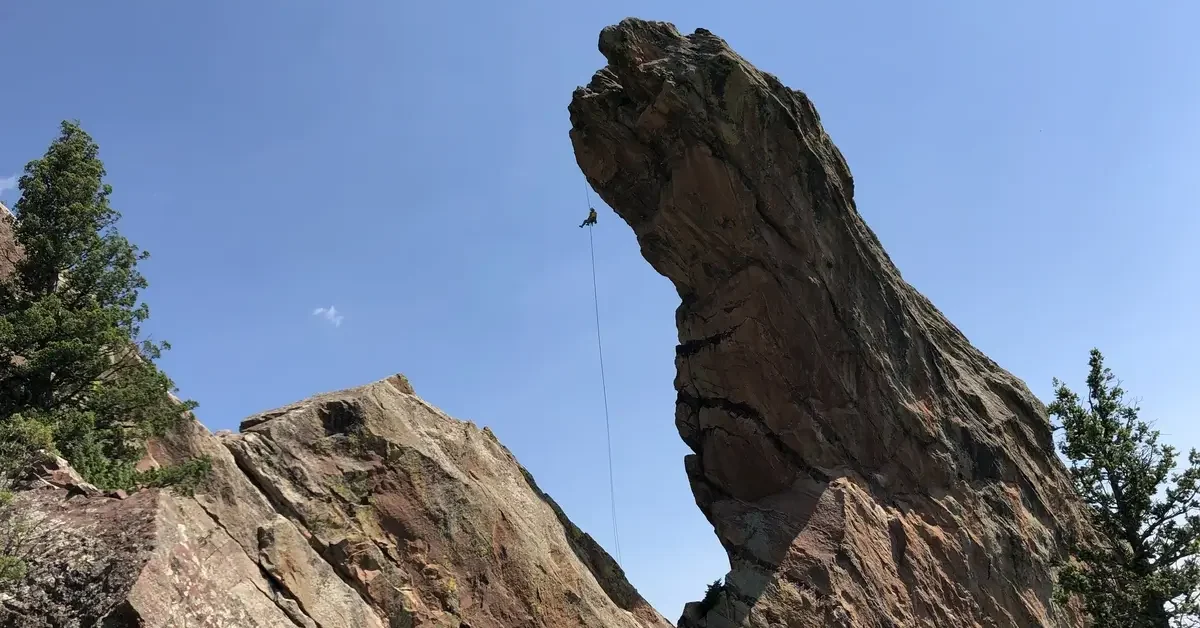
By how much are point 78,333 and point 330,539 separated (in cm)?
805

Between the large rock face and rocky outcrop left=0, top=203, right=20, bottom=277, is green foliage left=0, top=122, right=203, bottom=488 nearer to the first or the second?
rocky outcrop left=0, top=203, right=20, bottom=277

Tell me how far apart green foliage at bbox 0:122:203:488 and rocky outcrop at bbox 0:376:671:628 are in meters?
1.44

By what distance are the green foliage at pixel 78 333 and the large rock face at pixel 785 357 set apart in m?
18.4

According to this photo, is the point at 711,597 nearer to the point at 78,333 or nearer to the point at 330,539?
the point at 330,539

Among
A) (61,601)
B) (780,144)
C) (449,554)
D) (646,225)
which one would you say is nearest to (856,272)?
(780,144)

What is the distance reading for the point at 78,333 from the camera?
65.4ft

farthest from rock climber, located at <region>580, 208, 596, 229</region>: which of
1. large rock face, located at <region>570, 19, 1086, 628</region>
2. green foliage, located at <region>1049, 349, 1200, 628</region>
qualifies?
green foliage, located at <region>1049, 349, 1200, 628</region>

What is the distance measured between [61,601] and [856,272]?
29.6 metres

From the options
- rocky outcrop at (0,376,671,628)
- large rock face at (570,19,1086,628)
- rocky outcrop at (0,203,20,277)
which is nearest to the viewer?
rocky outcrop at (0,376,671,628)

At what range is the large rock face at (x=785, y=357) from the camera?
104 ft

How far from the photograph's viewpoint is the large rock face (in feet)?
104

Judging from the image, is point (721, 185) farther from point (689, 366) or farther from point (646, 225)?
point (689, 366)

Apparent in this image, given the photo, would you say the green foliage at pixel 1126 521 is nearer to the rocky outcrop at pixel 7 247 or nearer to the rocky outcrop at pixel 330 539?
the rocky outcrop at pixel 330 539

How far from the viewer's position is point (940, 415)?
113 feet
